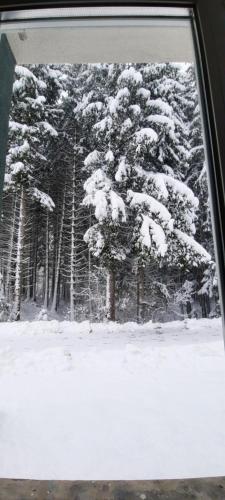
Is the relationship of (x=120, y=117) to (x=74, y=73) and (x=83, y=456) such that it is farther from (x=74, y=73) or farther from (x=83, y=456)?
(x=83, y=456)

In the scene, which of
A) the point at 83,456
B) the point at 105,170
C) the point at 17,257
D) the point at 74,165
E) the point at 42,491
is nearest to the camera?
the point at 42,491

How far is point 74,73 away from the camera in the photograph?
8.04 ft

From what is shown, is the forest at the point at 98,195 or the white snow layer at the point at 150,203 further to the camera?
the white snow layer at the point at 150,203

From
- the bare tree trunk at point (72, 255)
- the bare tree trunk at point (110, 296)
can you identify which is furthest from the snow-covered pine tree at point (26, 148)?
the bare tree trunk at point (110, 296)

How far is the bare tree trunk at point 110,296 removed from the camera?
7.68 ft

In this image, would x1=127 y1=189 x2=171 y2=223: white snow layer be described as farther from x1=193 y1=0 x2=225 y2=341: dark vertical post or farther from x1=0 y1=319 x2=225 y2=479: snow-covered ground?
x1=193 y1=0 x2=225 y2=341: dark vertical post

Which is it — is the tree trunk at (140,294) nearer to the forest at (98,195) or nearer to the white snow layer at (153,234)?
the forest at (98,195)

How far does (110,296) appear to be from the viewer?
2.45m

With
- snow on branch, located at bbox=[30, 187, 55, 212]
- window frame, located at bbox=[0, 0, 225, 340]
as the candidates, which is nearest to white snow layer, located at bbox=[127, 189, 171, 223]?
snow on branch, located at bbox=[30, 187, 55, 212]

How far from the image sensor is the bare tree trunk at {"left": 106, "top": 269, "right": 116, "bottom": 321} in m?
2.34

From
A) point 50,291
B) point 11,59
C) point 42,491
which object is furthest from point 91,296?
point 42,491

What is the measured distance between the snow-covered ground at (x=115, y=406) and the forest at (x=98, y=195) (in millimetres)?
347

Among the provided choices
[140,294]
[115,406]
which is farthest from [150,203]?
[115,406]

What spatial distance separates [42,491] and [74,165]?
234 cm
